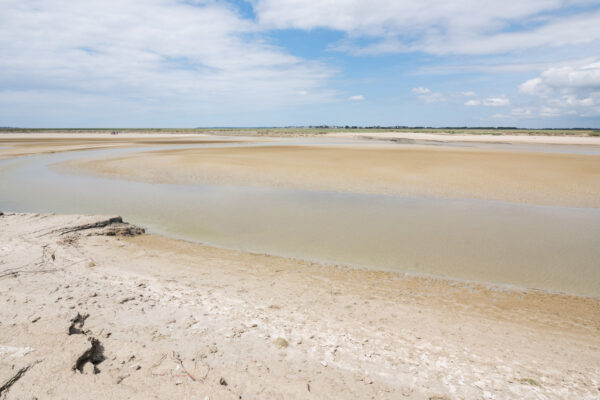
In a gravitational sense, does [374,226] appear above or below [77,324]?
below

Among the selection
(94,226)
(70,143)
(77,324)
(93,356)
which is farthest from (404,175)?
(70,143)

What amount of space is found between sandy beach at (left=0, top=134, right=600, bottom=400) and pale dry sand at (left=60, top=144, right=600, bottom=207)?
869 centimetres

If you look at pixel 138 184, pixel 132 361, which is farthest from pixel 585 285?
pixel 138 184

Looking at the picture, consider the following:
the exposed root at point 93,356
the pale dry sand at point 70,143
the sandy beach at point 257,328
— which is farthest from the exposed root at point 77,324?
the pale dry sand at point 70,143

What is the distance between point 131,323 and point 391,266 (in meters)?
4.93

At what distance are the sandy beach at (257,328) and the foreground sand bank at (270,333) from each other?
0.06ft

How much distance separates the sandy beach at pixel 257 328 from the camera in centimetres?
329

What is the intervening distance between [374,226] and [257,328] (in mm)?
6019

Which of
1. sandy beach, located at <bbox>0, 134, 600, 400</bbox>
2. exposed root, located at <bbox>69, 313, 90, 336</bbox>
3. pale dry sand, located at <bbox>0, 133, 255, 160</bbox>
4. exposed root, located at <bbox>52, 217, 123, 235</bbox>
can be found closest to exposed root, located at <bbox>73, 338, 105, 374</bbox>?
sandy beach, located at <bbox>0, 134, 600, 400</bbox>

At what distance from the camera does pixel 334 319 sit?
4.66 metres

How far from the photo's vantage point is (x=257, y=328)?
14.1 ft

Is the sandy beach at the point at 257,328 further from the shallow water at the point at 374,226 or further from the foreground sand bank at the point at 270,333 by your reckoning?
the shallow water at the point at 374,226

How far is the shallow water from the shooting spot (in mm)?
7145

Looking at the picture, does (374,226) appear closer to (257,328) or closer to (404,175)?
(257,328)
